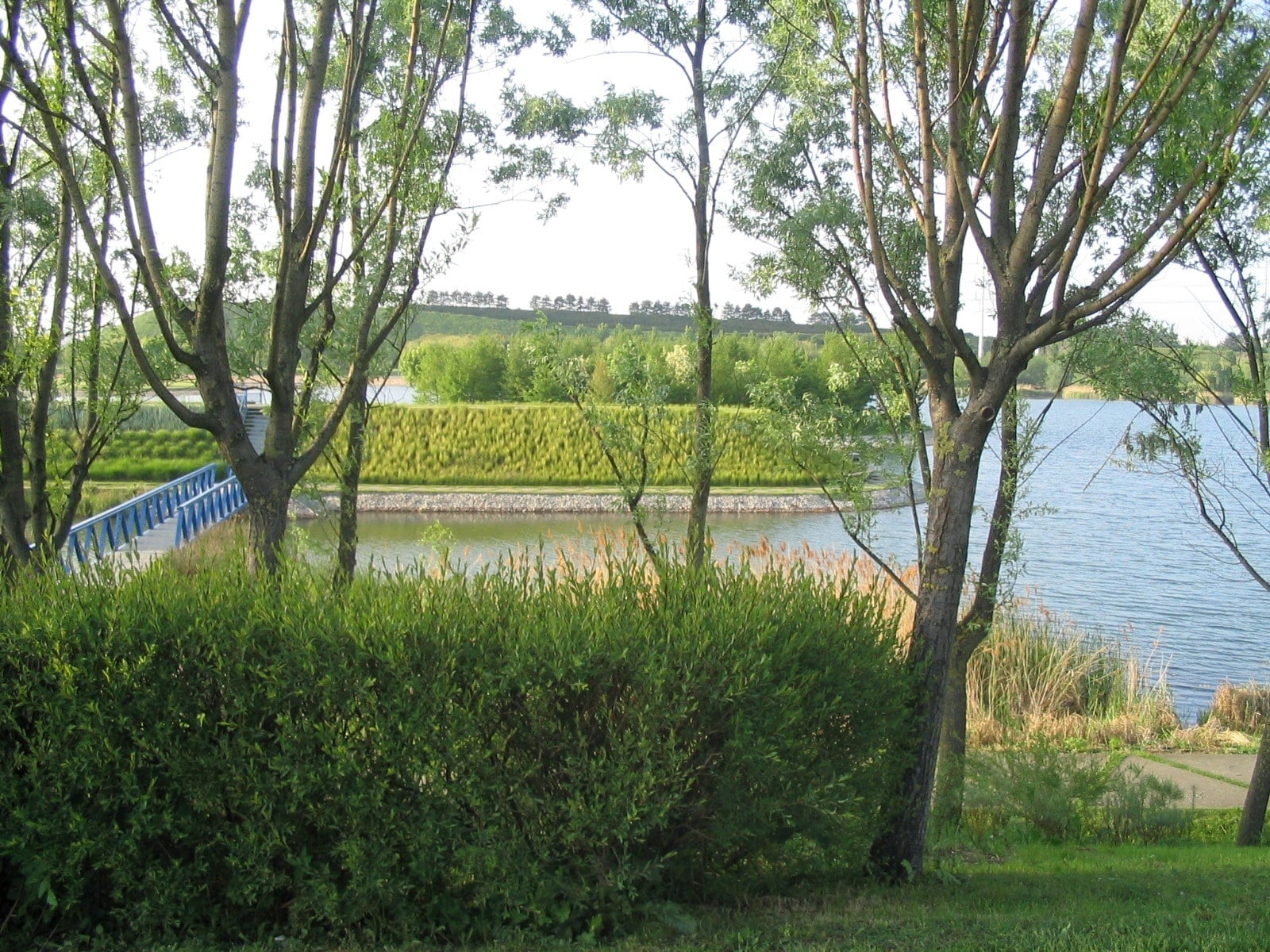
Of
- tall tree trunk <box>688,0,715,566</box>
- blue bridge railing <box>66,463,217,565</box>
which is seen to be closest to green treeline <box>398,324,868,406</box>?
tall tree trunk <box>688,0,715,566</box>

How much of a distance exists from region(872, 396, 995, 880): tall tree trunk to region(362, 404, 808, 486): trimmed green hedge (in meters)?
29.8

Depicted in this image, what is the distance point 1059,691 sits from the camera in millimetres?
10961

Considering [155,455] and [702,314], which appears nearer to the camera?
[702,314]

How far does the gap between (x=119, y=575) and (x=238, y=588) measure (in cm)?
53

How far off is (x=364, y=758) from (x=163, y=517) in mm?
18214

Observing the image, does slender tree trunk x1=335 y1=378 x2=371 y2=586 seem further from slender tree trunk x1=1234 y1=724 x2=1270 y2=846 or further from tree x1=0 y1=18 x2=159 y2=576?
slender tree trunk x1=1234 y1=724 x2=1270 y2=846

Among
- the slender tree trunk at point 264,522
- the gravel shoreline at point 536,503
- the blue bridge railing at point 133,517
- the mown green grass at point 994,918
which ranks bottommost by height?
the gravel shoreline at point 536,503

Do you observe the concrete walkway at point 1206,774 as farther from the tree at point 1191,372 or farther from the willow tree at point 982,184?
the willow tree at point 982,184

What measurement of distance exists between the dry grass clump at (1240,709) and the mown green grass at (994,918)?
6.27 m

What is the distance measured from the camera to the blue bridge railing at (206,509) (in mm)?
19141

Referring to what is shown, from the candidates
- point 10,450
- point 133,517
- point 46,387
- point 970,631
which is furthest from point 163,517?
point 970,631

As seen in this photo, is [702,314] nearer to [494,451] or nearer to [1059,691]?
[1059,691]

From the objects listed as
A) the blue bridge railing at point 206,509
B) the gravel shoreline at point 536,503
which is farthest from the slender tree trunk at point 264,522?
the gravel shoreline at point 536,503

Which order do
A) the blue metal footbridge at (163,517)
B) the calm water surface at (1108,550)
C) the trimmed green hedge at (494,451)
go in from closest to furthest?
the calm water surface at (1108,550), the blue metal footbridge at (163,517), the trimmed green hedge at (494,451)
